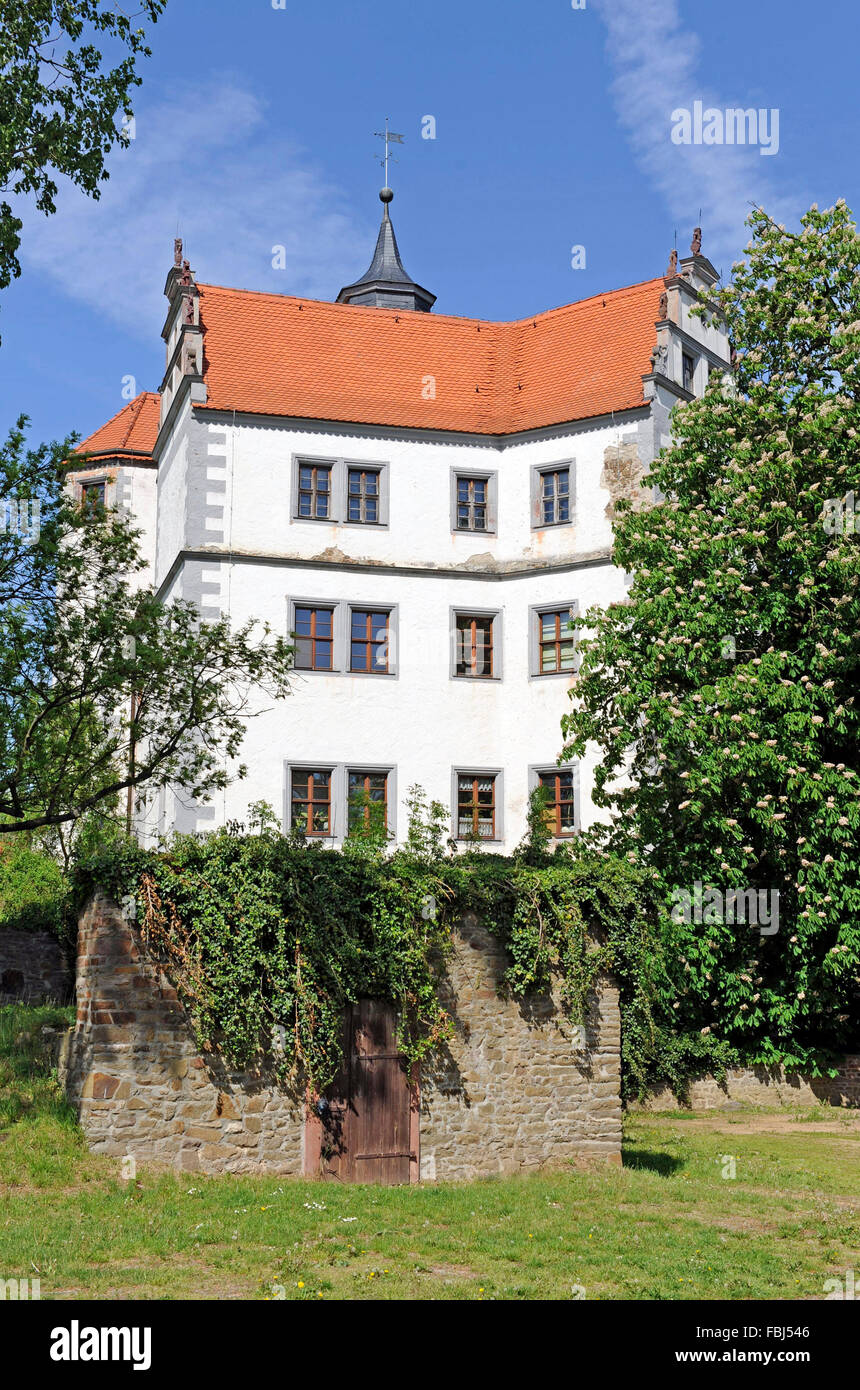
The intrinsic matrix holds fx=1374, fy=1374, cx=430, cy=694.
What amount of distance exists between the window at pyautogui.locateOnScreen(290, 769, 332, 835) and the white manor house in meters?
0.03

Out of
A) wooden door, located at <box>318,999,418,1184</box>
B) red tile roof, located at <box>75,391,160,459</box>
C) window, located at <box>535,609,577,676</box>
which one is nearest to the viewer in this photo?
wooden door, located at <box>318,999,418,1184</box>

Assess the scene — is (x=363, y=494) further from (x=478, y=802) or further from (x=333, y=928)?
(x=333, y=928)

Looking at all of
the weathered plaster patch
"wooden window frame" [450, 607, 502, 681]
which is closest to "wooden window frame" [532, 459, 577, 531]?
the weathered plaster patch

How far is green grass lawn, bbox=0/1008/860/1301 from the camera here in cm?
1029

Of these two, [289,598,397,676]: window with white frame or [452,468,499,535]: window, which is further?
[452,468,499,535]: window

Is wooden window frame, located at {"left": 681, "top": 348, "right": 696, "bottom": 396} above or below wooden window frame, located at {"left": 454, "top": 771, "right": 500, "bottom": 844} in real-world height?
above

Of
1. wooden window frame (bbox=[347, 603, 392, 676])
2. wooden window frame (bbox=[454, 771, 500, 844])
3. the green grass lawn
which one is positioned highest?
wooden window frame (bbox=[347, 603, 392, 676])

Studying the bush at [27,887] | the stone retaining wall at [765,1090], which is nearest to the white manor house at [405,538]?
the bush at [27,887]

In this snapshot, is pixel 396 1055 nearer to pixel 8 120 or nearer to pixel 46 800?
pixel 46 800

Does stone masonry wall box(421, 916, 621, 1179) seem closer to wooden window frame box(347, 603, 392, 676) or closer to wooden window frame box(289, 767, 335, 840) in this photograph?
wooden window frame box(289, 767, 335, 840)

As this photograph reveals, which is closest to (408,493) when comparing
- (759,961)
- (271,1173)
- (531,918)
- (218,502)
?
(218,502)

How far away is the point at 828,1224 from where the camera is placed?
14016 mm

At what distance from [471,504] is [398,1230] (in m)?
20.1

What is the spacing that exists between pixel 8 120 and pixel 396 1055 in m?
10.9
